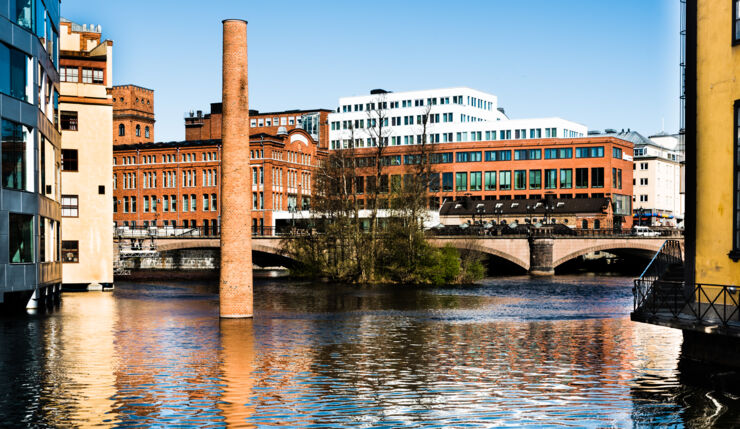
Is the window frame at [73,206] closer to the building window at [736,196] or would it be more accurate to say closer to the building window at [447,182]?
the building window at [736,196]

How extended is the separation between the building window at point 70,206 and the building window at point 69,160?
1.78m

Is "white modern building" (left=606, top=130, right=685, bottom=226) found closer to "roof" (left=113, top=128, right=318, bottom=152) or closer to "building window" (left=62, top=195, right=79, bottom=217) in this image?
"roof" (left=113, top=128, right=318, bottom=152)

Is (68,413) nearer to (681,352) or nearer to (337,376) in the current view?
(337,376)

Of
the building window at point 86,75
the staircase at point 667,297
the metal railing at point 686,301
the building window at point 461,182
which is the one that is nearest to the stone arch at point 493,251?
the building window at point 86,75

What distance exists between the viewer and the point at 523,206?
12019 cm

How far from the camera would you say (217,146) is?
116 metres

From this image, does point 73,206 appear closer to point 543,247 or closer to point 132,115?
point 543,247

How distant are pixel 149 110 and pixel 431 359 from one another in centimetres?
13432

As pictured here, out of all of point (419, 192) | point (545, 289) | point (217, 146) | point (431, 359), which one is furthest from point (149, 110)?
point (431, 359)

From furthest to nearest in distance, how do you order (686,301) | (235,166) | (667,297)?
(235,166) → (667,297) → (686,301)

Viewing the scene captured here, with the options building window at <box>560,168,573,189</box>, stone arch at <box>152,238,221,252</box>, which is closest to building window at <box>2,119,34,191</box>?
stone arch at <box>152,238,221,252</box>

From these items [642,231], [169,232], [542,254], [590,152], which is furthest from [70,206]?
[590,152]

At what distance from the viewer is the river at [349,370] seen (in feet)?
58.8

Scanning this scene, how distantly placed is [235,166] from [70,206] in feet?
82.1
